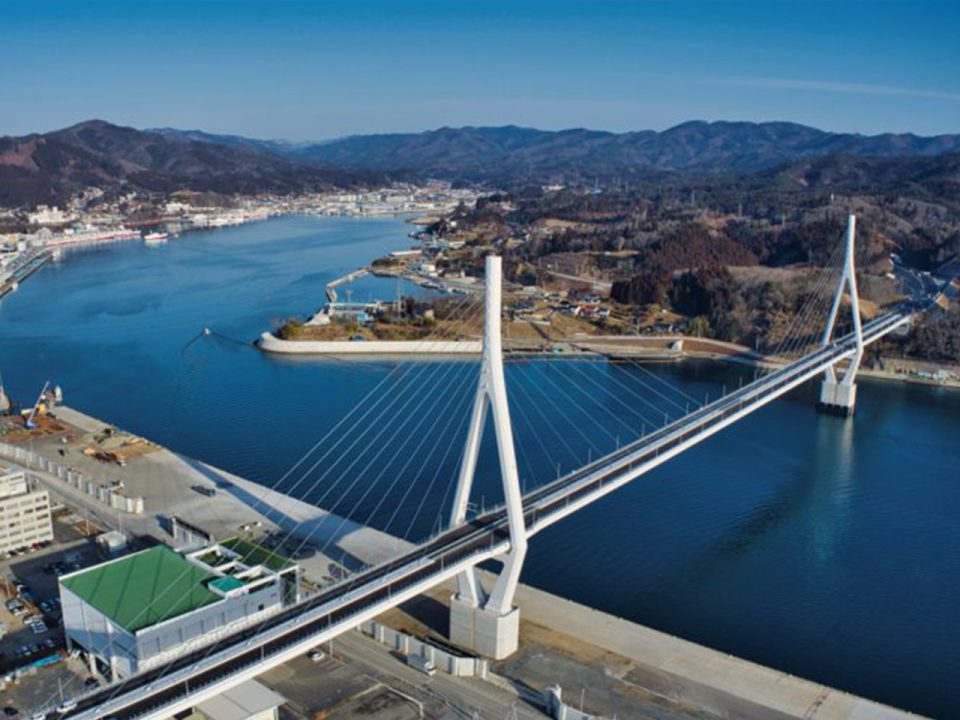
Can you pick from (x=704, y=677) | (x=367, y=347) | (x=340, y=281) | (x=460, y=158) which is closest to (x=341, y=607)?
(x=704, y=677)

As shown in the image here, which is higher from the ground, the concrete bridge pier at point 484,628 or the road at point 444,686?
the concrete bridge pier at point 484,628

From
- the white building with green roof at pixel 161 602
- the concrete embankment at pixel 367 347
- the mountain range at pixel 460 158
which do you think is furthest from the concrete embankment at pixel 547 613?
the mountain range at pixel 460 158

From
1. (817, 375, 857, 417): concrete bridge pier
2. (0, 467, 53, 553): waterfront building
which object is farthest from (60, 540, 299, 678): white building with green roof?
(817, 375, 857, 417): concrete bridge pier

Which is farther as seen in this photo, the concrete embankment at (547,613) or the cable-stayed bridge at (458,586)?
the concrete embankment at (547,613)

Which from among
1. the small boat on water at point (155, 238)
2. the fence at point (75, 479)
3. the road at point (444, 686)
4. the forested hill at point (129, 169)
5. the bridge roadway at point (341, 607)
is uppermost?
the forested hill at point (129, 169)

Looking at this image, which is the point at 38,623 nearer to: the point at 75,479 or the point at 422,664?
A: the point at 422,664

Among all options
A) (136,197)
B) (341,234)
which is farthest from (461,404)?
(136,197)

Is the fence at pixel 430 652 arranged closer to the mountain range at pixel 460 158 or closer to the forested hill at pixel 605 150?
the mountain range at pixel 460 158

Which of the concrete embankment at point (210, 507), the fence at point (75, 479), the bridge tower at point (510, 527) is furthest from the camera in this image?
the fence at point (75, 479)
